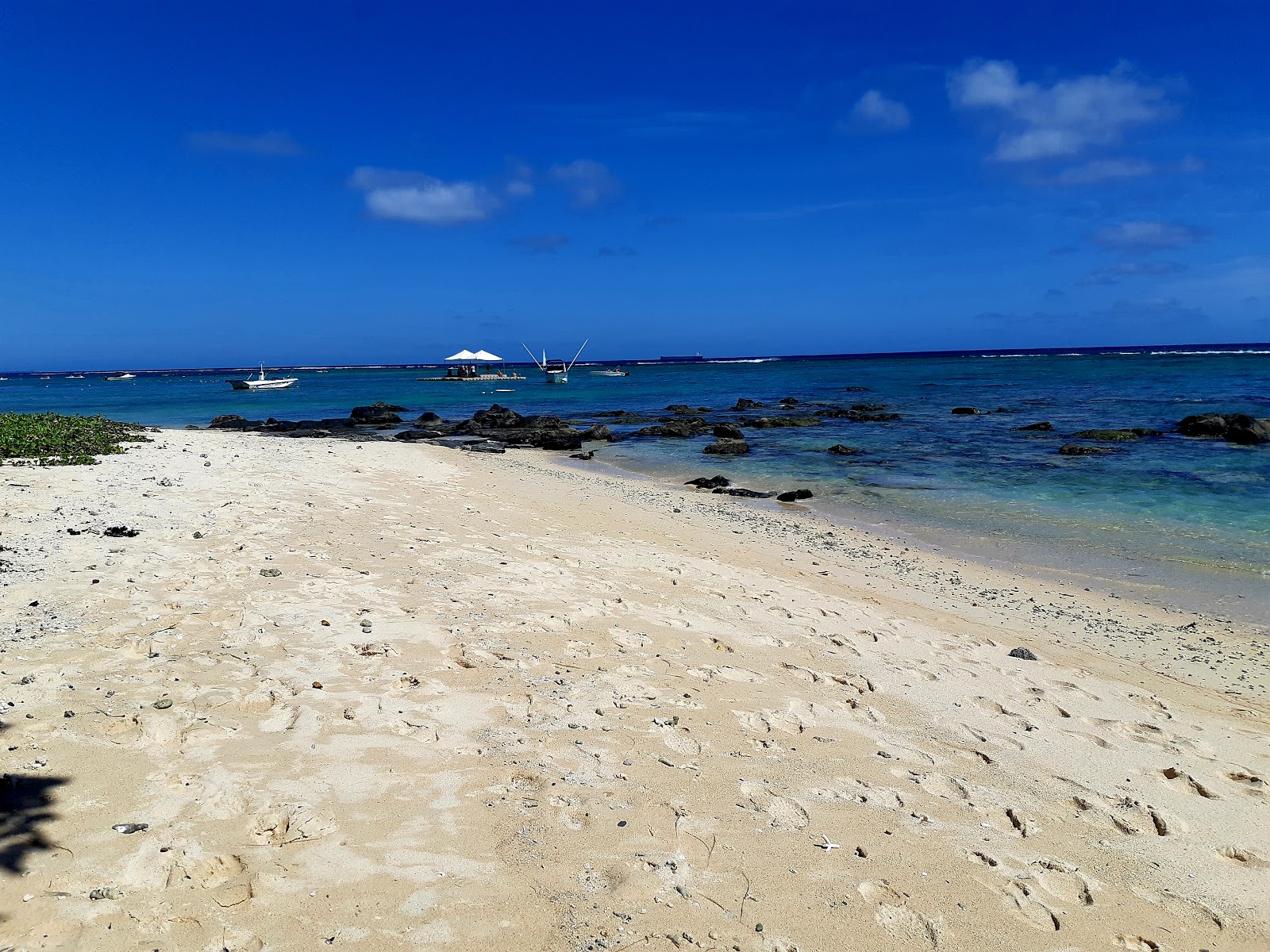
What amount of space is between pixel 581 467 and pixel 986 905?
748 inches

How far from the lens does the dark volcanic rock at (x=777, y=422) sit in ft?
104

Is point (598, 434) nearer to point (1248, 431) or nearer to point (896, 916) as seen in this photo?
point (1248, 431)

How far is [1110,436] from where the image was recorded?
79.4 ft

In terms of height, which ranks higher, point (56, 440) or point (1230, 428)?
point (56, 440)

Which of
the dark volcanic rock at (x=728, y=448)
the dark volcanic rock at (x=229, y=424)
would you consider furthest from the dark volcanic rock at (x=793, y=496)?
the dark volcanic rock at (x=229, y=424)

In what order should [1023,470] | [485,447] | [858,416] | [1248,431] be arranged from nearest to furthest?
[1023,470], [1248,431], [485,447], [858,416]

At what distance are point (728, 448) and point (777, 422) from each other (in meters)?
8.75

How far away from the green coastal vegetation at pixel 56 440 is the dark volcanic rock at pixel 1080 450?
23.7 meters

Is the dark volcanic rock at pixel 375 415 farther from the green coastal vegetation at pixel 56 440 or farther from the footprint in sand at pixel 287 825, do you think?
the footprint in sand at pixel 287 825

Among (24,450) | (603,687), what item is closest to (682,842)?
(603,687)

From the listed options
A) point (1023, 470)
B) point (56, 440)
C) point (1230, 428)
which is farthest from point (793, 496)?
point (1230, 428)

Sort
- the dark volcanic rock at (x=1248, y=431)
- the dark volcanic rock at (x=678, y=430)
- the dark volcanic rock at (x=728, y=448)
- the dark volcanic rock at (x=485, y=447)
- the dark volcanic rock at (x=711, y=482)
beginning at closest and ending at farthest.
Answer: the dark volcanic rock at (x=711, y=482), the dark volcanic rock at (x=1248, y=431), the dark volcanic rock at (x=728, y=448), the dark volcanic rock at (x=485, y=447), the dark volcanic rock at (x=678, y=430)

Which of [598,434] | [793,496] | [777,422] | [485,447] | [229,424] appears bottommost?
[793,496]

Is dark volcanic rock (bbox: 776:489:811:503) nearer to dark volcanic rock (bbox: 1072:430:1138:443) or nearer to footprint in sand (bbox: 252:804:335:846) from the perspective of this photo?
footprint in sand (bbox: 252:804:335:846)
